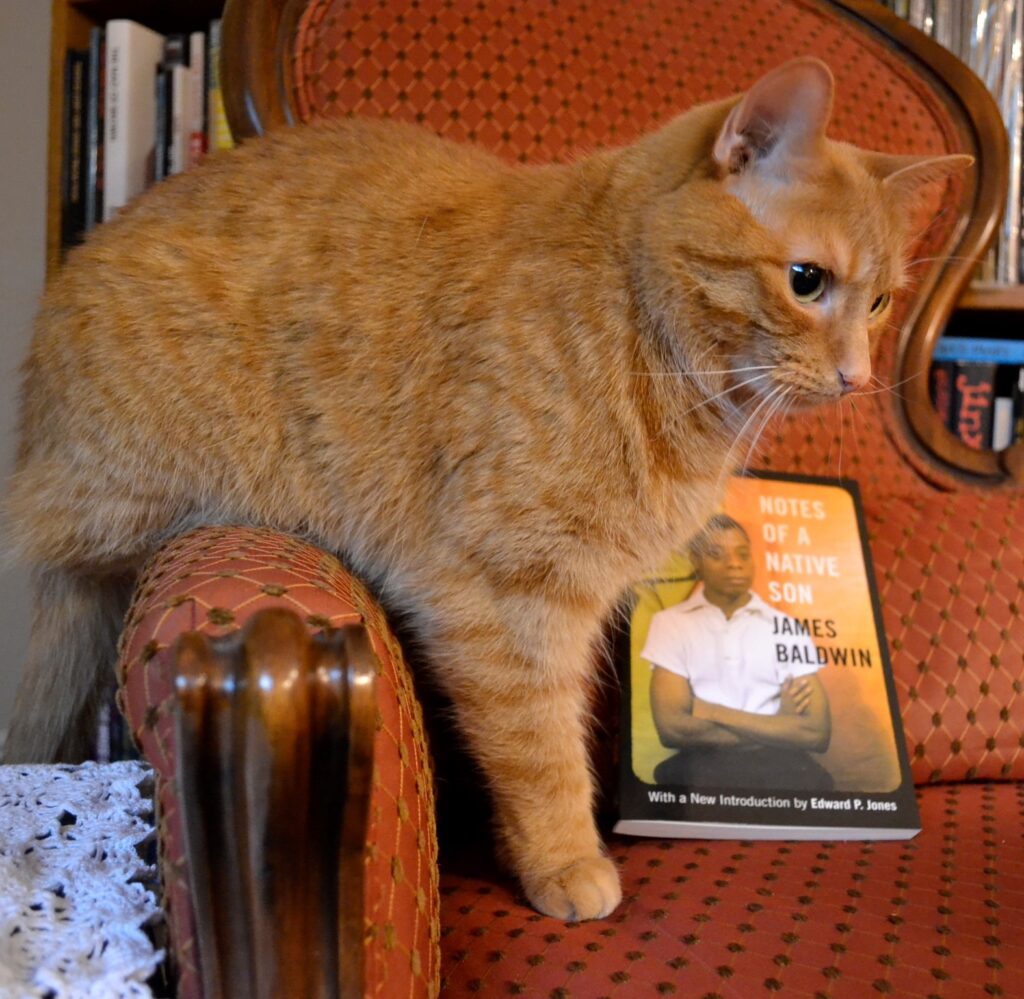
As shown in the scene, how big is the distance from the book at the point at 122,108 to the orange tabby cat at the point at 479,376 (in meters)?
0.55

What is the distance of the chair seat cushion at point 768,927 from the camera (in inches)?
29.3

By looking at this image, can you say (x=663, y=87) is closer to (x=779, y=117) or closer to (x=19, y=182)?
(x=779, y=117)

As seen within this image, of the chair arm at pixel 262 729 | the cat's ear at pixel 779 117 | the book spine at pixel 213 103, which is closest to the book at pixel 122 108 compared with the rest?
the book spine at pixel 213 103

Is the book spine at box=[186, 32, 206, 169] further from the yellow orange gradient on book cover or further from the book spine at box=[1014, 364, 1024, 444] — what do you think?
the book spine at box=[1014, 364, 1024, 444]

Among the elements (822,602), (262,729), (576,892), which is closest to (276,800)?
(262,729)

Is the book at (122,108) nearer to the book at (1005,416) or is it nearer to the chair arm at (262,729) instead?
the chair arm at (262,729)

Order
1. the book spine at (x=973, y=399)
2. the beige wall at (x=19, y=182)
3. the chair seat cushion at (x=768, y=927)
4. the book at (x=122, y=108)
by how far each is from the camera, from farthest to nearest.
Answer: the beige wall at (x=19, y=182), the book spine at (x=973, y=399), the book at (x=122, y=108), the chair seat cushion at (x=768, y=927)

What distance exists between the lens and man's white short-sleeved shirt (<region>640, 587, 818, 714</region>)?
3.72 feet

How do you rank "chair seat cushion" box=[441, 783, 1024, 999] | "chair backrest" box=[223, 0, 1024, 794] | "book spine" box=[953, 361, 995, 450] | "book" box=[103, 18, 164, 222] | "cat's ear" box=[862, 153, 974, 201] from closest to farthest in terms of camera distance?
"chair seat cushion" box=[441, 783, 1024, 999] < "cat's ear" box=[862, 153, 974, 201] < "chair backrest" box=[223, 0, 1024, 794] < "book" box=[103, 18, 164, 222] < "book spine" box=[953, 361, 995, 450]

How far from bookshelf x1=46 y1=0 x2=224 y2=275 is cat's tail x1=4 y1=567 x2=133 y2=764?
708 mm

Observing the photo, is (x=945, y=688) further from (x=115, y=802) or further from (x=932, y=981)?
(x=115, y=802)

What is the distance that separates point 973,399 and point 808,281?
91cm

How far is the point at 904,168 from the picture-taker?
103 cm

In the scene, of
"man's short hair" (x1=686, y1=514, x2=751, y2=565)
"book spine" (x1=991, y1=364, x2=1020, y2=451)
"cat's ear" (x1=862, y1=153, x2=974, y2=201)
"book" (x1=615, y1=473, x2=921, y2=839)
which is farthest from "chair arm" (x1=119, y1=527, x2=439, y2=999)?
"book spine" (x1=991, y1=364, x2=1020, y2=451)
